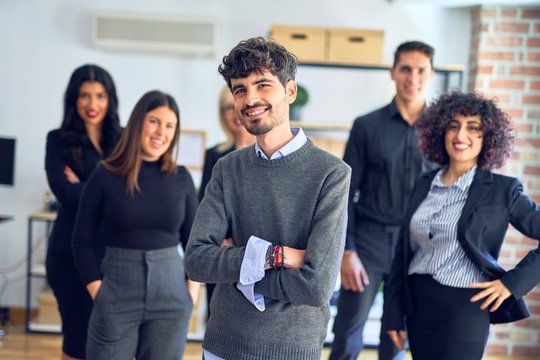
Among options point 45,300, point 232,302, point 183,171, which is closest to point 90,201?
point 183,171

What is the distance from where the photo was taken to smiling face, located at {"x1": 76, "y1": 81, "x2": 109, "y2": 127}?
2.63m

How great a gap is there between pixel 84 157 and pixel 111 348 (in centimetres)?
90

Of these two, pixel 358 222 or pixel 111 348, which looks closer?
pixel 111 348

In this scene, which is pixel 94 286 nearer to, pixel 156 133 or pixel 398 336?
pixel 156 133

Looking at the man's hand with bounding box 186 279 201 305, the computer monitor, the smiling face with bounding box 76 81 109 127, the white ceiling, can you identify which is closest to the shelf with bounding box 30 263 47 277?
the computer monitor

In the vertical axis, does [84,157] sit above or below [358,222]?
above

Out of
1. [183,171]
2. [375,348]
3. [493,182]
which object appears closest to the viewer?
[493,182]

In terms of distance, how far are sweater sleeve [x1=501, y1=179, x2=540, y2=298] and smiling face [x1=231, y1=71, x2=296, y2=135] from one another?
3.02 feet

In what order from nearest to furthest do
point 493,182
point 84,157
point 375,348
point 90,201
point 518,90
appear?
point 493,182
point 90,201
point 84,157
point 518,90
point 375,348

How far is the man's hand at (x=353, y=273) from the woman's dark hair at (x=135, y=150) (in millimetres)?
869

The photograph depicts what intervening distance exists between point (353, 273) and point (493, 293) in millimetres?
757

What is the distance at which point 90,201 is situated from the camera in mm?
2186

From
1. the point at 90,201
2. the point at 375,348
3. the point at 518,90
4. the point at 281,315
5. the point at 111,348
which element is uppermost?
the point at 518,90

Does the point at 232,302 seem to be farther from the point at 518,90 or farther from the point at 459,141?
the point at 518,90
